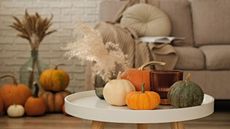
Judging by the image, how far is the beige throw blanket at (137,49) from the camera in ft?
11.0

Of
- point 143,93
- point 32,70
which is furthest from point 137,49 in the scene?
point 143,93

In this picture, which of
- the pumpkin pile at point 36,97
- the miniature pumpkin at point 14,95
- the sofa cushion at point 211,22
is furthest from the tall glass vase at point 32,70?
the sofa cushion at point 211,22

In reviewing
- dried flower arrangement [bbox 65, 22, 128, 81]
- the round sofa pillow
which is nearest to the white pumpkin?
dried flower arrangement [bbox 65, 22, 128, 81]

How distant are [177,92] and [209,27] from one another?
2.43 meters

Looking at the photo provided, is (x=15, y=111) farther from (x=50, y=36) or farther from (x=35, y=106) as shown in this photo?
(x=50, y=36)

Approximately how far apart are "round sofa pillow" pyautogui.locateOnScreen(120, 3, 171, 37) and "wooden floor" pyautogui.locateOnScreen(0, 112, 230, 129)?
0.83 m

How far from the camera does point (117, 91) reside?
1.78 m

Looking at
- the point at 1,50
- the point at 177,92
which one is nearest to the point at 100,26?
the point at 1,50

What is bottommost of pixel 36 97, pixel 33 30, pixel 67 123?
pixel 67 123

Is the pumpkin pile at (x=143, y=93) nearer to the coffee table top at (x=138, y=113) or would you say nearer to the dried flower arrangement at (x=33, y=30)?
the coffee table top at (x=138, y=113)

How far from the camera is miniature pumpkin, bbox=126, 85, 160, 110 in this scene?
5.41 feet

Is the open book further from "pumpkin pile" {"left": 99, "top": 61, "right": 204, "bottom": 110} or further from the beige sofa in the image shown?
"pumpkin pile" {"left": 99, "top": 61, "right": 204, "bottom": 110}

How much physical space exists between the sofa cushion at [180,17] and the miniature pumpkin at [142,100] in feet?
7.57

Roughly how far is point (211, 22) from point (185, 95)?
245 centimetres
